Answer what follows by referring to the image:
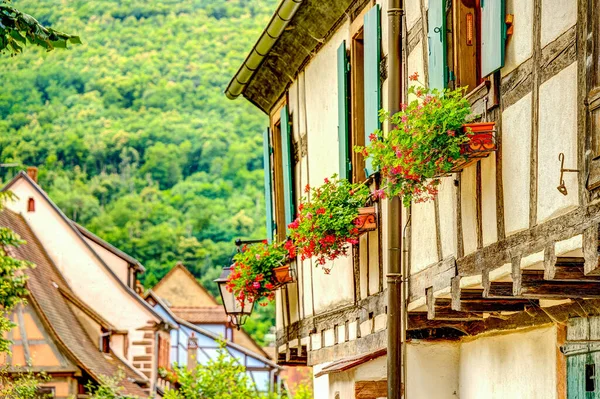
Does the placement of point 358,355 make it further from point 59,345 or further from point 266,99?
point 59,345

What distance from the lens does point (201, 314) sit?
5059 cm

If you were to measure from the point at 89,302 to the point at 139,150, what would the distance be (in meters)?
50.8

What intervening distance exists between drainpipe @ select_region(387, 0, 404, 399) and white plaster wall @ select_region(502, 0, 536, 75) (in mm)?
1624

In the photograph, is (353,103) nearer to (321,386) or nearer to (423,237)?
(423,237)

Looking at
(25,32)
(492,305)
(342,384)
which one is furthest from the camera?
(342,384)

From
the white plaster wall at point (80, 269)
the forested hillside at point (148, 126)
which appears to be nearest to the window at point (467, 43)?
the white plaster wall at point (80, 269)

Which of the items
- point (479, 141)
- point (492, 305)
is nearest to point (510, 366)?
point (492, 305)

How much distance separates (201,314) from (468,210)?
42.7 m

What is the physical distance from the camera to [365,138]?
38.0ft

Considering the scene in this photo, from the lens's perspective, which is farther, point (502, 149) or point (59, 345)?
point (59, 345)

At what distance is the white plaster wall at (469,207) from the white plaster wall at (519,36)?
879 mm

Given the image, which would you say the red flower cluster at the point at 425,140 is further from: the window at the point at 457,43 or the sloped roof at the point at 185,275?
the sloped roof at the point at 185,275

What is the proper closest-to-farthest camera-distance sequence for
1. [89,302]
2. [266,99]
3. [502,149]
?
1. [502,149]
2. [266,99]
3. [89,302]

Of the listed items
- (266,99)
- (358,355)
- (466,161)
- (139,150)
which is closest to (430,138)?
(466,161)
